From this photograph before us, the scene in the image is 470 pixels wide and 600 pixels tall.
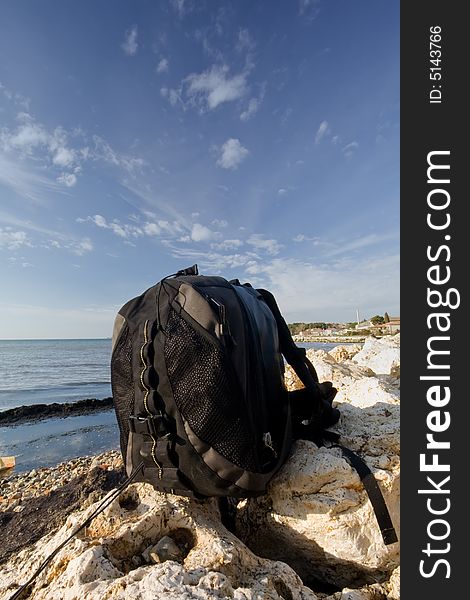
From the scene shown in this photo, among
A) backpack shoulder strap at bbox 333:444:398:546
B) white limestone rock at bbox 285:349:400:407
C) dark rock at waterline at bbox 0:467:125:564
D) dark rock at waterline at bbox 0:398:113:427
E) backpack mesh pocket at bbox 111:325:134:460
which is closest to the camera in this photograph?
backpack shoulder strap at bbox 333:444:398:546

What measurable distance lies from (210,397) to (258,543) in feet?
3.68

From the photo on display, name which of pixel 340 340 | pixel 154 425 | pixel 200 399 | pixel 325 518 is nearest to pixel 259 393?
pixel 200 399

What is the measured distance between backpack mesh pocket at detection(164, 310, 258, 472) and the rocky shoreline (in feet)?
1.39

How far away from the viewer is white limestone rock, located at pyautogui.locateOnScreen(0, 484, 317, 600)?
1270 millimetres

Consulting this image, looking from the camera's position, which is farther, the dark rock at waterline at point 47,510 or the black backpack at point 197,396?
the dark rock at waterline at point 47,510

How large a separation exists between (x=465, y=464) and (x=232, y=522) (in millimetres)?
1406

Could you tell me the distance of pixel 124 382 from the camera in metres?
2.06

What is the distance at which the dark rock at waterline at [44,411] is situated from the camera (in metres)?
10.7

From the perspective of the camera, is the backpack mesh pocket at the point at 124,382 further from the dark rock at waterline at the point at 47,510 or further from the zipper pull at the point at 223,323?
the dark rock at waterline at the point at 47,510

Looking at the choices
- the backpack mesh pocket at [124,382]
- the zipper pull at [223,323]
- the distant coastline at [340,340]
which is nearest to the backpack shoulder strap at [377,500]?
the zipper pull at [223,323]

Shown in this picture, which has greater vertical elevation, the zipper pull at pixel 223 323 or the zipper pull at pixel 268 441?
the zipper pull at pixel 223 323

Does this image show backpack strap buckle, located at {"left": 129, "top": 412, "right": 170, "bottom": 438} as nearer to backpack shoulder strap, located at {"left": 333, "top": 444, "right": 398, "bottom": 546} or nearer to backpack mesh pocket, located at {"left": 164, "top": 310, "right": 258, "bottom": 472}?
backpack mesh pocket, located at {"left": 164, "top": 310, "right": 258, "bottom": 472}

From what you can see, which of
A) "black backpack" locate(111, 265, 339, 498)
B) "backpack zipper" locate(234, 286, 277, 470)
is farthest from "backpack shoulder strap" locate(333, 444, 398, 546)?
"backpack zipper" locate(234, 286, 277, 470)

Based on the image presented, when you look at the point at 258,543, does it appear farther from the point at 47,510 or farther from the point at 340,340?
the point at 340,340
